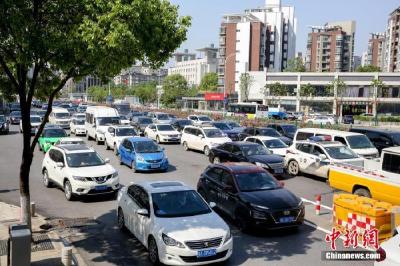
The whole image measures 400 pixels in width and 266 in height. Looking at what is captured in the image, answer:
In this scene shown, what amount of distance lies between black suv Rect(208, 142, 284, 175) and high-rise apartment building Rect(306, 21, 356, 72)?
12160 centimetres

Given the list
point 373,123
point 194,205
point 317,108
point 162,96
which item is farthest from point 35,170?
point 162,96

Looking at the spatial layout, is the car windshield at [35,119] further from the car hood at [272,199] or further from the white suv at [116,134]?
the car hood at [272,199]

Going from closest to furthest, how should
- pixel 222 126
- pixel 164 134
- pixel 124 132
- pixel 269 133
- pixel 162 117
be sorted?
pixel 124 132, pixel 269 133, pixel 164 134, pixel 222 126, pixel 162 117

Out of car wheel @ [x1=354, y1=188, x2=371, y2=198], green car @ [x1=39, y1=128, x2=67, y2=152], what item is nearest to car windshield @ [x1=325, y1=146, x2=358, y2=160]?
car wheel @ [x1=354, y1=188, x2=371, y2=198]

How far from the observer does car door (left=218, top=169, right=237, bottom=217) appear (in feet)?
40.0

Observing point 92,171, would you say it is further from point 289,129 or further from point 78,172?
point 289,129

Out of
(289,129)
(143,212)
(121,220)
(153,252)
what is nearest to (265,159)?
(121,220)

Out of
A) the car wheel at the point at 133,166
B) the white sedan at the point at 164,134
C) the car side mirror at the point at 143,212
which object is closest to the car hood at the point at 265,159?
the car wheel at the point at 133,166

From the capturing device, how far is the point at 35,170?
A: 2089cm

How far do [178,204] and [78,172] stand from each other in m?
6.12

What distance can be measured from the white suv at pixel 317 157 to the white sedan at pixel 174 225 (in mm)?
9599

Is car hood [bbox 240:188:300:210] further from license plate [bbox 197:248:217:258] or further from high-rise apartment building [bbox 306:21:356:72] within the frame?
high-rise apartment building [bbox 306:21:356:72]

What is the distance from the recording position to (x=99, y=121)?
3231 centimetres

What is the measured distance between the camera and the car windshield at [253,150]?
19.9 meters
